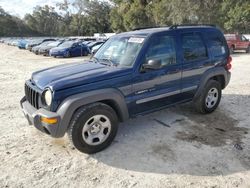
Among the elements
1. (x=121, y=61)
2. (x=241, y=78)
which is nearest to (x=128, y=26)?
(x=241, y=78)

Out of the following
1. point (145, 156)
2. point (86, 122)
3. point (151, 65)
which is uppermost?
point (151, 65)

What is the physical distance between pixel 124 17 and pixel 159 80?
42.5 metres

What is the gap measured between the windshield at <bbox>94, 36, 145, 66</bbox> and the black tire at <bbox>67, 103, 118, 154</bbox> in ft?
2.98

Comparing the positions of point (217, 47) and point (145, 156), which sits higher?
point (217, 47)

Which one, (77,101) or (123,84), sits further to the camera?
(123,84)

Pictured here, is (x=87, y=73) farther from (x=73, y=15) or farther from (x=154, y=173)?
(x=73, y=15)

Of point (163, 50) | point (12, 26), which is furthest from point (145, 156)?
point (12, 26)

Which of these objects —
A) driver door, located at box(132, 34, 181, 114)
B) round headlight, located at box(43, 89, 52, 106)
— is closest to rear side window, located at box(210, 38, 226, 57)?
driver door, located at box(132, 34, 181, 114)

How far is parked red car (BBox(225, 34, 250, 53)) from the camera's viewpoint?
2075 cm

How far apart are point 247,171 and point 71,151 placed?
263 centimetres

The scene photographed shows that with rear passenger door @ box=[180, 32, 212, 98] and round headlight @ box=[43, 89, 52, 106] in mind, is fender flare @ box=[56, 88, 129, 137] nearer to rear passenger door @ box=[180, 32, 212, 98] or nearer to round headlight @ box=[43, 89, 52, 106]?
round headlight @ box=[43, 89, 52, 106]

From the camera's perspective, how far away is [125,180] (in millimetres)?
3455

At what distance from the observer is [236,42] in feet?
68.4

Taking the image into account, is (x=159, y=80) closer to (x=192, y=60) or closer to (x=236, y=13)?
(x=192, y=60)
